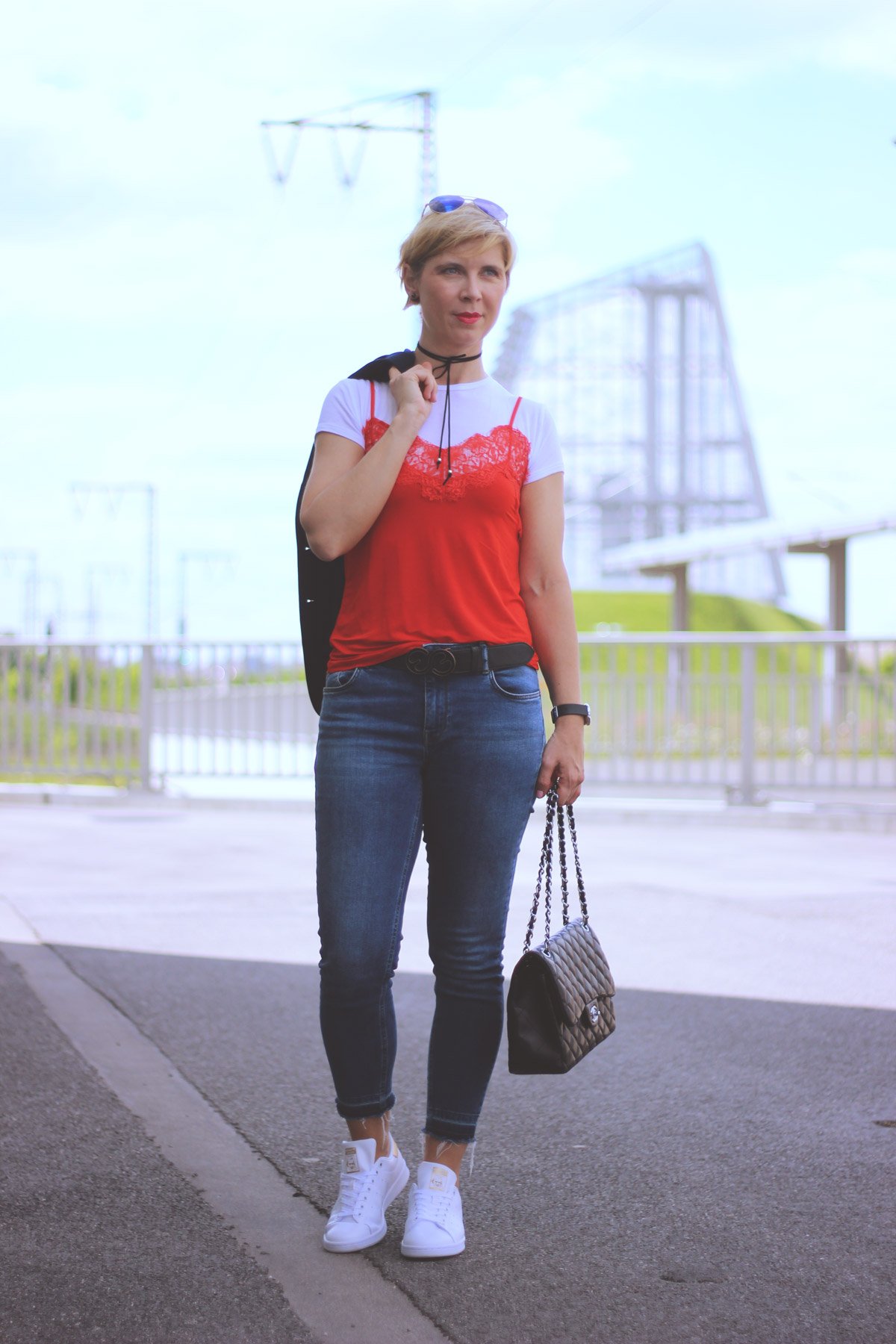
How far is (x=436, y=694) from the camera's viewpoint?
2945 millimetres

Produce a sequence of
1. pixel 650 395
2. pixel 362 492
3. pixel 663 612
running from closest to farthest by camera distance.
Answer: pixel 362 492
pixel 663 612
pixel 650 395

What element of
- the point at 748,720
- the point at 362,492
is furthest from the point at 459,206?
the point at 748,720

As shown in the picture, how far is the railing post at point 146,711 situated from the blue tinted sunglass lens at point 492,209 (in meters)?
10.6

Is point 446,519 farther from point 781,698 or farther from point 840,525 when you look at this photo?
point 840,525

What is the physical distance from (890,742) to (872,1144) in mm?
8815

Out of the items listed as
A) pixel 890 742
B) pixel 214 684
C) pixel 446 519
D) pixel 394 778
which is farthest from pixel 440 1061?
pixel 214 684

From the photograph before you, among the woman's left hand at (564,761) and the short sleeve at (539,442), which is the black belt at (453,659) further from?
the short sleeve at (539,442)

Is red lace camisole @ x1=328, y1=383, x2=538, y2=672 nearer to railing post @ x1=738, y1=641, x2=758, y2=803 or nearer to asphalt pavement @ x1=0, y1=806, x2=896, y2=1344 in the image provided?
asphalt pavement @ x1=0, y1=806, x2=896, y2=1344

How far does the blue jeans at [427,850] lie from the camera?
117 inches

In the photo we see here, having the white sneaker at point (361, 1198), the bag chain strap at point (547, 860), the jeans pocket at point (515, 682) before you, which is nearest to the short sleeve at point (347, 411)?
the jeans pocket at point (515, 682)

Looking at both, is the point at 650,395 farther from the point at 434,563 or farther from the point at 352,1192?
the point at 352,1192

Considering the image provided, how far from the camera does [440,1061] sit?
10.1ft

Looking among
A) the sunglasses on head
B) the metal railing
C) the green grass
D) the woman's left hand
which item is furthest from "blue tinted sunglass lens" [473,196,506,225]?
the green grass

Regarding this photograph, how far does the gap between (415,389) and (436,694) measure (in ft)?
1.87
